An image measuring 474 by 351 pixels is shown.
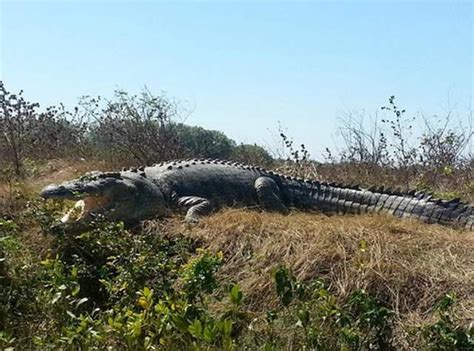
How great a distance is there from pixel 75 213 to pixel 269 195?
2.24 meters

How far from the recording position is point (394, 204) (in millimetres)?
6125

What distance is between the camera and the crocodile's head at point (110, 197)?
17.1 ft

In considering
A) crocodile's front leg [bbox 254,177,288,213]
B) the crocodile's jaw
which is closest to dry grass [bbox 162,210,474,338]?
the crocodile's jaw

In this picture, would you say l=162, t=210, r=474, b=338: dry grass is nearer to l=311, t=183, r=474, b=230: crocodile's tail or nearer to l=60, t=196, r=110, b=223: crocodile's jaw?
l=311, t=183, r=474, b=230: crocodile's tail

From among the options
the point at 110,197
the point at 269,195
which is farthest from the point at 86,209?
the point at 269,195

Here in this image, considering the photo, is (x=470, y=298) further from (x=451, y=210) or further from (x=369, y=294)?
(x=451, y=210)

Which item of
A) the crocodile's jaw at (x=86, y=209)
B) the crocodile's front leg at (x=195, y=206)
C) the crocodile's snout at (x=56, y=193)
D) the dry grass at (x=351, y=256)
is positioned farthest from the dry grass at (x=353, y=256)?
the crocodile's snout at (x=56, y=193)

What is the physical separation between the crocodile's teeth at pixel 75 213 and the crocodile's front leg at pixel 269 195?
198 cm

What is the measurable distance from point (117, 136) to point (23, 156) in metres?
1.64

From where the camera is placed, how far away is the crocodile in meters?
5.50

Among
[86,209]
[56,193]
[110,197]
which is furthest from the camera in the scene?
[110,197]

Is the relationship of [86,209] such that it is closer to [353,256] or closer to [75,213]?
[75,213]

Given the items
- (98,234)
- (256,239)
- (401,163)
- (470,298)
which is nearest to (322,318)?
(470,298)

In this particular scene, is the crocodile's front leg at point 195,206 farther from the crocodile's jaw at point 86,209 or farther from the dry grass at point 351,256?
the crocodile's jaw at point 86,209
